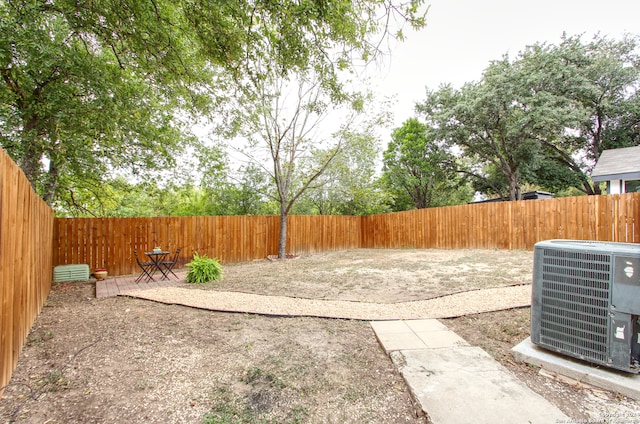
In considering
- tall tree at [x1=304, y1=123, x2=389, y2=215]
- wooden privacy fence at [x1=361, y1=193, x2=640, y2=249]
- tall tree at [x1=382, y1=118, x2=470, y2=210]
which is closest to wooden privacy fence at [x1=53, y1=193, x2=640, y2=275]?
wooden privacy fence at [x1=361, y1=193, x2=640, y2=249]

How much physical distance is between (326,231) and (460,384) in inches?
410

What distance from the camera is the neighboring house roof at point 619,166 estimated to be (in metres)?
9.24

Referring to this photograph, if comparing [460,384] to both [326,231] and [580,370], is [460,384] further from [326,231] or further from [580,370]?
[326,231]

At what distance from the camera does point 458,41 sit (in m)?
6.50

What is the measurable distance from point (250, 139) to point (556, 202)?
8.86 meters

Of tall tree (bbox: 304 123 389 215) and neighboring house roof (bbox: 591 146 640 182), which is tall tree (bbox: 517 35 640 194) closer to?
neighboring house roof (bbox: 591 146 640 182)

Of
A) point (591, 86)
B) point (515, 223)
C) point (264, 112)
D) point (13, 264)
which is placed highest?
point (591, 86)

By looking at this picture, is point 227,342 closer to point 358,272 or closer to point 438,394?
point 438,394

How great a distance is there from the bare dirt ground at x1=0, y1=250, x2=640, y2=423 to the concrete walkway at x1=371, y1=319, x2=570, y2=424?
0.32ft

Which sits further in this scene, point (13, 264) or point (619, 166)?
point (619, 166)

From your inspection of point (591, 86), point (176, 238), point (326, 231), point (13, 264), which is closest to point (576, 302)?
point (13, 264)

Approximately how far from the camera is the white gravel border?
137 inches

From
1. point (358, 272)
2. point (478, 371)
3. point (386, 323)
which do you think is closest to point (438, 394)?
point (478, 371)

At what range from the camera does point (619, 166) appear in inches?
384
